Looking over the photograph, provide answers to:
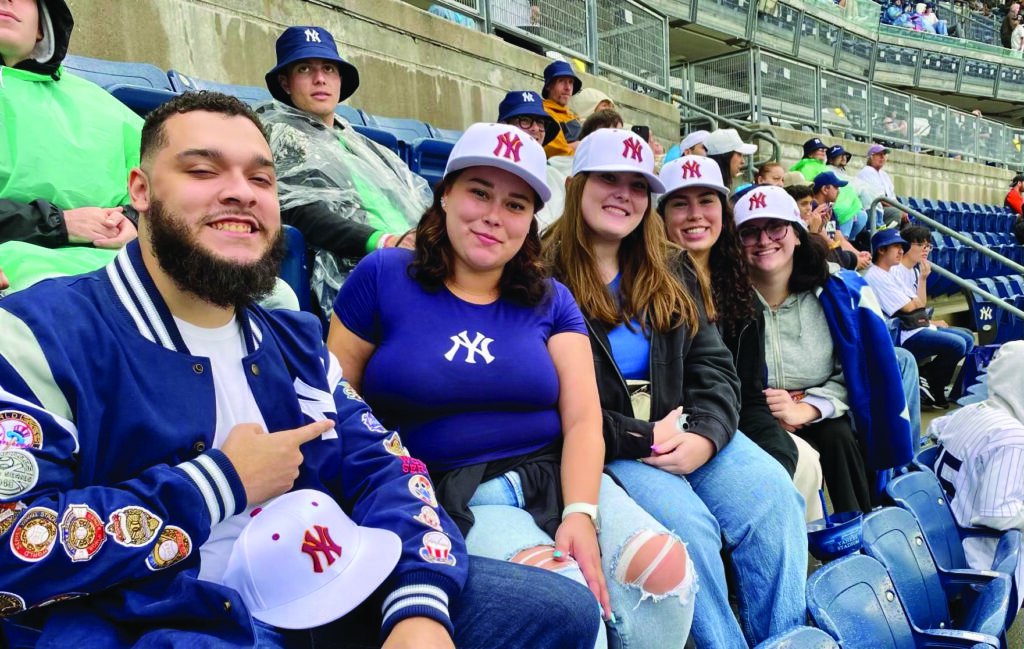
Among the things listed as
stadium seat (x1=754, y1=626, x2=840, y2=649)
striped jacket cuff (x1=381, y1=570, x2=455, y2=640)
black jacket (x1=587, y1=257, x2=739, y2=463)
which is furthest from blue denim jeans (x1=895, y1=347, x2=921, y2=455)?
striped jacket cuff (x1=381, y1=570, x2=455, y2=640)

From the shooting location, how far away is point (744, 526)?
2098 mm

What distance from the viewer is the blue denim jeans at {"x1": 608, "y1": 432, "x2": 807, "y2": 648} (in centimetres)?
194

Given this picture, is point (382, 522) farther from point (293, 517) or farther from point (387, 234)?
point (387, 234)

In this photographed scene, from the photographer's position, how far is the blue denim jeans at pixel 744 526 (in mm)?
1940

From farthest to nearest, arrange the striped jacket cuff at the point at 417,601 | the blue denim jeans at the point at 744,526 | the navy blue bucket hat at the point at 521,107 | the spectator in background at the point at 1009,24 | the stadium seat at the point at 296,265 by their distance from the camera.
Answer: the spectator in background at the point at 1009,24
the navy blue bucket hat at the point at 521,107
the stadium seat at the point at 296,265
the blue denim jeans at the point at 744,526
the striped jacket cuff at the point at 417,601

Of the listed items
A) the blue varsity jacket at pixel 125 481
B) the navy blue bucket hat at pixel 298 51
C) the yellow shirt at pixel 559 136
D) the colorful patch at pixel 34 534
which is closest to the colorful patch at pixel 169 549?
the blue varsity jacket at pixel 125 481

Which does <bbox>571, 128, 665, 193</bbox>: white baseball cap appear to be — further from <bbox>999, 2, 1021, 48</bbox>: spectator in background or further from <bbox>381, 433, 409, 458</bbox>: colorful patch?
<bbox>999, 2, 1021, 48</bbox>: spectator in background

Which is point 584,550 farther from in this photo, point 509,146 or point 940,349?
point 940,349

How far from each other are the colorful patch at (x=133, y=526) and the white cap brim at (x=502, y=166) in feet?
3.89

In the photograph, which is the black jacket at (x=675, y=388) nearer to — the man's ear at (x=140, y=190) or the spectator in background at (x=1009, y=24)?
the man's ear at (x=140, y=190)

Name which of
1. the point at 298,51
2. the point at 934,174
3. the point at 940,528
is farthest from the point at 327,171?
the point at 934,174

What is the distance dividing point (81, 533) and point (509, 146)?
1322 millimetres

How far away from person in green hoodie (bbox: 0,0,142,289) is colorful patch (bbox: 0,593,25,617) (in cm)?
108

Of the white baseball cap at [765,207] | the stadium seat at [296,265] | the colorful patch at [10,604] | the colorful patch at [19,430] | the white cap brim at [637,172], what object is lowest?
the colorful patch at [10,604]
